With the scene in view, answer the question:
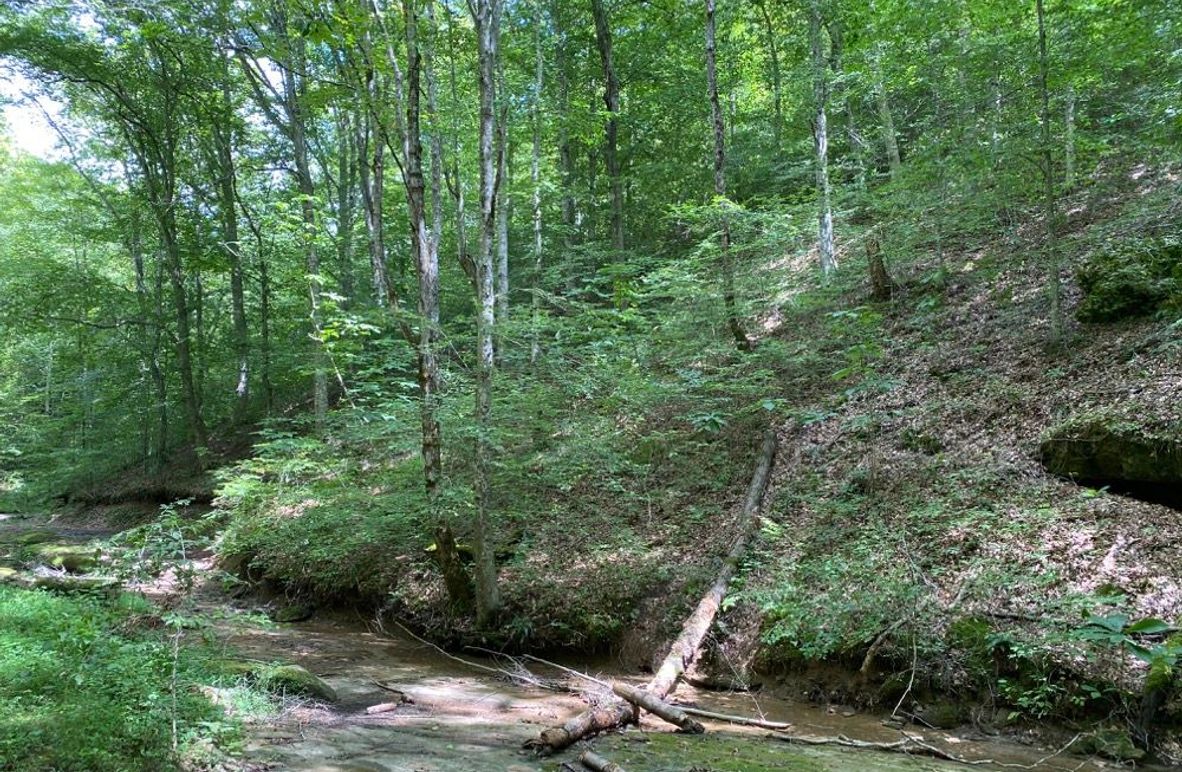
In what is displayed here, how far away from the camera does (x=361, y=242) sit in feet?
68.6

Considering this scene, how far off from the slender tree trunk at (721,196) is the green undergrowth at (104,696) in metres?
8.72

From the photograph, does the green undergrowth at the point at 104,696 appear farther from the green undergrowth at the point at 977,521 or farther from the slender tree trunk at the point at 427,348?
the green undergrowth at the point at 977,521

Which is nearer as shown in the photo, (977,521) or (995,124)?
(977,521)

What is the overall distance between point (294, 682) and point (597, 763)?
129 inches

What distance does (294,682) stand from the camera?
6203 millimetres

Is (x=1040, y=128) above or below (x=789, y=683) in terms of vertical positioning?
above

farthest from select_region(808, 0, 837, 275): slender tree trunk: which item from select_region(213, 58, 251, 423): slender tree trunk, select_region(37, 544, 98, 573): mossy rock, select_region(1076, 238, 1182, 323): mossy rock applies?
select_region(213, 58, 251, 423): slender tree trunk

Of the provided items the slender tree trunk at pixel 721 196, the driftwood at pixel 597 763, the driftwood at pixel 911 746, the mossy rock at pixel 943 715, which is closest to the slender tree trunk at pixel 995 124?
the slender tree trunk at pixel 721 196

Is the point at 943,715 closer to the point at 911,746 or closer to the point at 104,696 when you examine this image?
the point at 911,746

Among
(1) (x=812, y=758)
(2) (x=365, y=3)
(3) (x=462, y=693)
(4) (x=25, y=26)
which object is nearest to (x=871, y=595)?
(1) (x=812, y=758)

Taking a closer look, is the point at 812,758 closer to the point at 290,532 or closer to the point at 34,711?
the point at 34,711

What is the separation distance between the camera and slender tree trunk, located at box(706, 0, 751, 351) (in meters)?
11.0

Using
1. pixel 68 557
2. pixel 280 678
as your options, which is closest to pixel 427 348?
pixel 280 678

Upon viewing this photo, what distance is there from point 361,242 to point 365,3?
12.5 meters
